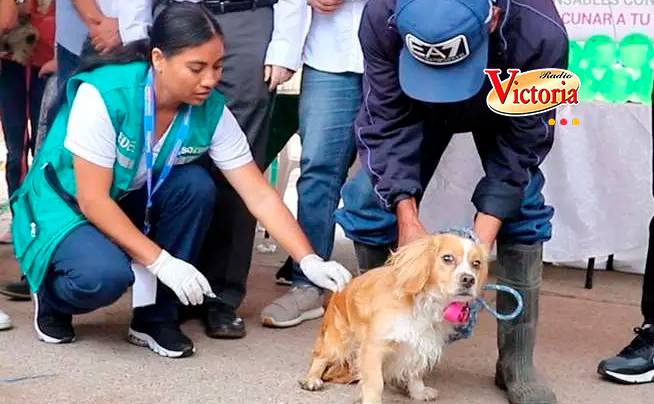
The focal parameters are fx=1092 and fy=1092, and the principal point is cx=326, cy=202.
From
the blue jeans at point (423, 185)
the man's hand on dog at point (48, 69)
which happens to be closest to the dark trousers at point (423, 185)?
the blue jeans at point (423, 185)

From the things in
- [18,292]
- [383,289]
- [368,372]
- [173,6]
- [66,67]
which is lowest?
[18,292]

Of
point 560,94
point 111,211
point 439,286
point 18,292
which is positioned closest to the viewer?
point 439,286

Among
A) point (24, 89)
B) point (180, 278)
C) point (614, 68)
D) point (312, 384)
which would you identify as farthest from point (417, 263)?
point (24, 89)

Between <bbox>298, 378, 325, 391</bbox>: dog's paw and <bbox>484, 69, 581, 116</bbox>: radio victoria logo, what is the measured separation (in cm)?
93

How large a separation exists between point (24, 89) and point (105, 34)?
33.1 inches

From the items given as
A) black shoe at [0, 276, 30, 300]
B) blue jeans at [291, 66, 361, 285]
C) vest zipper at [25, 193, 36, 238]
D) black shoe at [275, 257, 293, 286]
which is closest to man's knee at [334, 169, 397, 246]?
blue jeans at [291, 66, 361, 285]

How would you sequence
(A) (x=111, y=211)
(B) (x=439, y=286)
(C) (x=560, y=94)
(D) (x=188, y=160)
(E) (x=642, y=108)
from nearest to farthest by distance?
(B) (x=439, y=286) → (C) (x=560, y=94) → (A) (x=111, y=211) → (D) (x=188, y=160) → (E) (x=642, y=108)

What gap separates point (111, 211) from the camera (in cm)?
329

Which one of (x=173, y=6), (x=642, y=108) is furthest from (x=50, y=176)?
(x=642, y=108)

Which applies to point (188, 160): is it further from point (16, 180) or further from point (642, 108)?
point (642, 108)

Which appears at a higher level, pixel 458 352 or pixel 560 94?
pixel 560 94

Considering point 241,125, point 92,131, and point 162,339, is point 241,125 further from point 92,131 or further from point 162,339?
point 162,339

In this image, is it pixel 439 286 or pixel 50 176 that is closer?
pixel 439 286

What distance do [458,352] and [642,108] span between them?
57.0 inches
